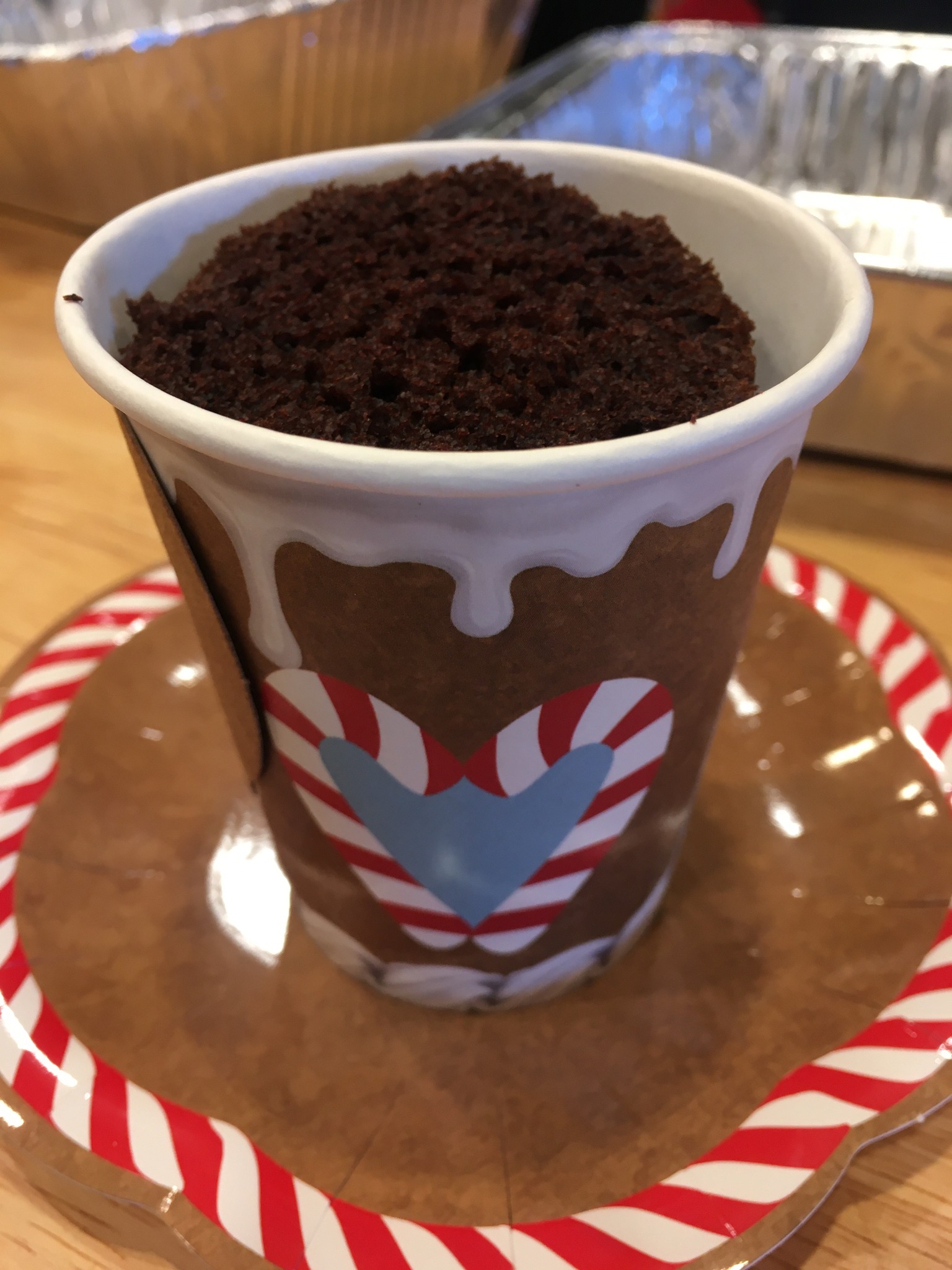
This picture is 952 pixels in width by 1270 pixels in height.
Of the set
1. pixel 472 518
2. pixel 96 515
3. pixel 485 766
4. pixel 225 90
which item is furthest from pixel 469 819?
pixel 225 90

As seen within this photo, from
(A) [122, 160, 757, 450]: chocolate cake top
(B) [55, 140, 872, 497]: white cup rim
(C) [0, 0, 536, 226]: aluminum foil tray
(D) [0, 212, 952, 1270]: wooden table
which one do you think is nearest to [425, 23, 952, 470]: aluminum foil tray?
(C) [0, 0, 536, 226]: aluminum foil tray

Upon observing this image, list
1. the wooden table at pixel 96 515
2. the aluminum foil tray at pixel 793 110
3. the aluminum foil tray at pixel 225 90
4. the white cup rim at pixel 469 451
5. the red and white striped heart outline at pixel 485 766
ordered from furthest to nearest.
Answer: the aluminum foil tray at pixel 793 110, the aluminum foil tray at pixel 225 90, the wooden table at pixel 96 515, the red and white striped heart outline at pixel 485 766, the white cup rim at pixel 469 451

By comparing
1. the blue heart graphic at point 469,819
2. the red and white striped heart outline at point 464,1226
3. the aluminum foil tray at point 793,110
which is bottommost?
the red and white striped heart outline at point 464,1226

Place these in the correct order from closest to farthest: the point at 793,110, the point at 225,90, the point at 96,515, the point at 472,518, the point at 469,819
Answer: the point at 472,518
the point at 469,819
the point at 96,515
the point at 225,90
the point at 793,110

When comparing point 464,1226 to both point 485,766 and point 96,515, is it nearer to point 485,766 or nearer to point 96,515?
point 485,766

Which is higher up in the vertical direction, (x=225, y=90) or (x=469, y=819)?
(x=225, y=90)

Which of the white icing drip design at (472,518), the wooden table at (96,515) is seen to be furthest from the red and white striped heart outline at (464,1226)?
the white icing drip design at (472,518)

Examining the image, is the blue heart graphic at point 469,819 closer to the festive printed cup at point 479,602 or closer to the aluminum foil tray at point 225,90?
the festive printed cup at point 479,602
